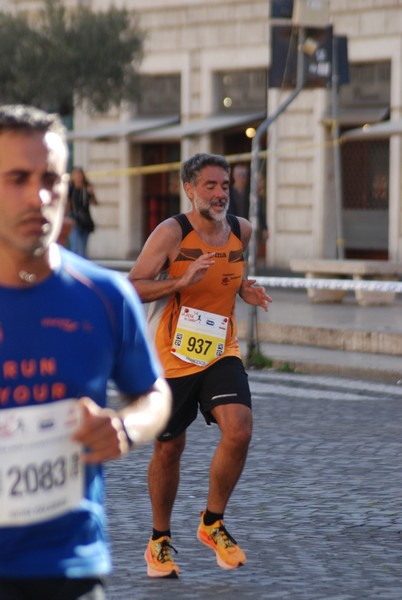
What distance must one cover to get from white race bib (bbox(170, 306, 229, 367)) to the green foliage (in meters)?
24.3

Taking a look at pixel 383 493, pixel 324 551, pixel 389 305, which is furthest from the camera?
pixel 389 305

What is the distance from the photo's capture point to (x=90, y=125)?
32.3 m

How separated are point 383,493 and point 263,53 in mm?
21421

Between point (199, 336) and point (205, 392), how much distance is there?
0.22 m

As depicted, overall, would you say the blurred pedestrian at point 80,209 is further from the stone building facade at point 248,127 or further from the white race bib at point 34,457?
the white race bib at point 34,457

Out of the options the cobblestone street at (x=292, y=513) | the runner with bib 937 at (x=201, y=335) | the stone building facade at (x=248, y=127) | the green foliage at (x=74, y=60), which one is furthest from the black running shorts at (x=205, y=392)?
the green foliage at (x=74, y=60)

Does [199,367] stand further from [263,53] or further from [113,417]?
[263,53]

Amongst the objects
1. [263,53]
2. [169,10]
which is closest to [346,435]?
[263,53]

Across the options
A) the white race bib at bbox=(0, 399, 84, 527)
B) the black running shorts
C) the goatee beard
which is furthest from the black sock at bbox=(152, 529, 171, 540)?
the white race bib at bbox=(0, 399, 84, 527)

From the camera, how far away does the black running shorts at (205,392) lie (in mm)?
6535

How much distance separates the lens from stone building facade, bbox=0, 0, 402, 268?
2673cm

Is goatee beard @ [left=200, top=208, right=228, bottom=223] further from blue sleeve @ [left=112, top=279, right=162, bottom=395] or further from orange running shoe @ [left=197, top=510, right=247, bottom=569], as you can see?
blue sleeve @ [left=112, top=279, right=162, bottom=395]

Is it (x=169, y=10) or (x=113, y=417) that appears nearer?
(x=113, y=417)

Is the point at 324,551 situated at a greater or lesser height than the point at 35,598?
lesser
